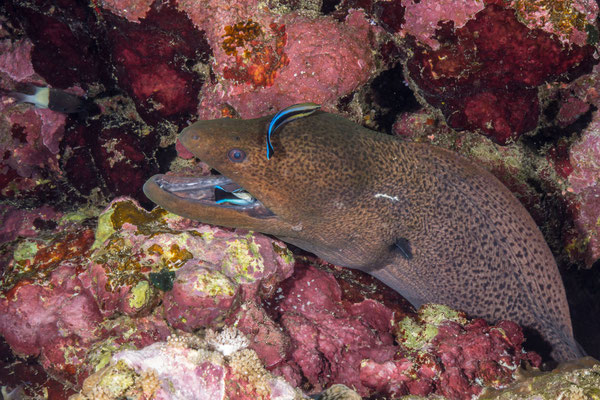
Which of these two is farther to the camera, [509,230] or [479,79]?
[509,230]

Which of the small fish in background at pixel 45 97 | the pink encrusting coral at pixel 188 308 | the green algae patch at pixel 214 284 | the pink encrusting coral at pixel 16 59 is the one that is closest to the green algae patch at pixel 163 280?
Answer: the pink encrusting coral at pixel 188 308

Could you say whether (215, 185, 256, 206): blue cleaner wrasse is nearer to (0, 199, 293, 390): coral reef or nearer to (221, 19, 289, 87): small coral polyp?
(0, 199, 293, 390): coral reef

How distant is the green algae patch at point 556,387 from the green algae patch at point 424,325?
44cm

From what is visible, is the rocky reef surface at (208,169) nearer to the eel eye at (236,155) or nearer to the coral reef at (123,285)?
the coral reef at (123,285)

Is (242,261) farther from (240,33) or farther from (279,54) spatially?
(240,33)

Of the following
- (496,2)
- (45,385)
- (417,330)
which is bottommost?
(45,385)

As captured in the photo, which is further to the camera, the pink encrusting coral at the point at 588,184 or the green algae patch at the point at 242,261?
the pink encrusting coral at the point at 588,184

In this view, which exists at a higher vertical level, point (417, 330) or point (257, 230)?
point (257, 230)

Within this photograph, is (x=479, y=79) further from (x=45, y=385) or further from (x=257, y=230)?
(x=45, y=385)

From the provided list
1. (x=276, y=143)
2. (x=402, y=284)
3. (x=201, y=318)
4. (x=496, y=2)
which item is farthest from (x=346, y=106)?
(x=201, y=318)

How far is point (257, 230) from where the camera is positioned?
2.57m

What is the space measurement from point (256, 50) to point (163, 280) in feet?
5.95

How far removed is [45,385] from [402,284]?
104 inches

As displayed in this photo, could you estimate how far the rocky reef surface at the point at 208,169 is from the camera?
222 centimetres
